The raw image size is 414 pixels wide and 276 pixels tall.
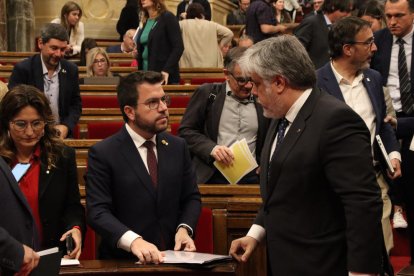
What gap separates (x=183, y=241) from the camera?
4.04m

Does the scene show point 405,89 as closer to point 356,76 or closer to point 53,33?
→ point 356,76

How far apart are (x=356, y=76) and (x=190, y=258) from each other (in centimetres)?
172

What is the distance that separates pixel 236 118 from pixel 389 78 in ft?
4.37

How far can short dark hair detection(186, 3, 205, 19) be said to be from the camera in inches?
394

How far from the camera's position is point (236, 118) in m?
5.19

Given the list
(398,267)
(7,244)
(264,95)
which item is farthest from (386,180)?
(7,244)

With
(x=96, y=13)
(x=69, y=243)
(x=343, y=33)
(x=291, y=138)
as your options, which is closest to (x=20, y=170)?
(x=69, y=243)

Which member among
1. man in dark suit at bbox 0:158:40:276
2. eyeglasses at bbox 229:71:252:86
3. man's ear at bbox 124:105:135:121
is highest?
eyeglasses at bbox 229:71:252:86

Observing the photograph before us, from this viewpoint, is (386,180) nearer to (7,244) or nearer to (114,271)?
(114,271)

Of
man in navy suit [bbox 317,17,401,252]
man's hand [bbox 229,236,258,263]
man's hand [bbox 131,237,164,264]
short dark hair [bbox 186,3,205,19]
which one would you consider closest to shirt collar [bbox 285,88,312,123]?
man's hand [bbox 229,236,258,263]

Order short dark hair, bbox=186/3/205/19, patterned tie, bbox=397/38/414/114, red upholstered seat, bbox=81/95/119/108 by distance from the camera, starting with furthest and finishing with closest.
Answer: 1. short dark hair, bbox=186/3/205/19
2. red upholstered seat, bbox=81/95/119/108
3. patterned tie, bbox=397/38/414/114

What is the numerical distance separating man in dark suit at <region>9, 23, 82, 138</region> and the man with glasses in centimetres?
174

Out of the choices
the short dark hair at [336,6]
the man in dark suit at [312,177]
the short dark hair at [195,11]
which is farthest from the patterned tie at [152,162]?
the short dark hair at [195,11]

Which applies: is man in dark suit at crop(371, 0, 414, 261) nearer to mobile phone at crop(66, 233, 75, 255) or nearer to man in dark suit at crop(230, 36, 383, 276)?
mobile phone at crop(66, 233, 75, 255)
